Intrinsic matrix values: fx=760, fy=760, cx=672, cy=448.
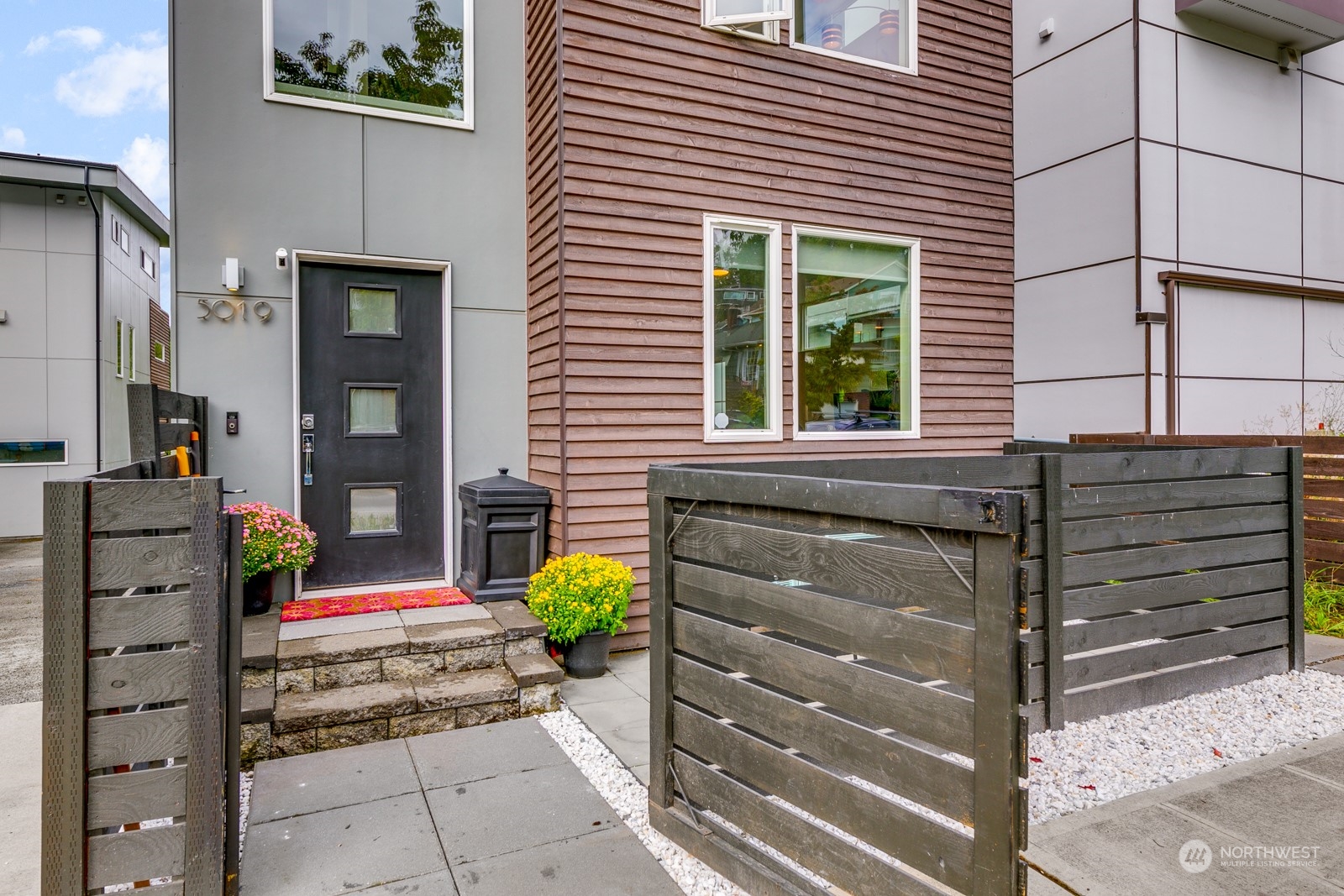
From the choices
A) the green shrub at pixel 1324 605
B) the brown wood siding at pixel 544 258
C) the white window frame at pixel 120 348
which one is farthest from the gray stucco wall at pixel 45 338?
the green shrub at pixel 1324 605

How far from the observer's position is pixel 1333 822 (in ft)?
7.86

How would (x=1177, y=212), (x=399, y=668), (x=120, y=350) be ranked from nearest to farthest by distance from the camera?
(x=399, y=668) → (x=1177, y=212) → (x=120, y=350)

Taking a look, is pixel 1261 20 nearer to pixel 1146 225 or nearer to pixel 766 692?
pixel 1146 225

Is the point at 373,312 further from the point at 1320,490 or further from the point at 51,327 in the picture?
the point at 51,327

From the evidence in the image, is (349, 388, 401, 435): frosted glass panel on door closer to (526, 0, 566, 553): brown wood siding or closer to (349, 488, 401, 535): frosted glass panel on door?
(349, 488, 401, 535): frosted glass panel on door

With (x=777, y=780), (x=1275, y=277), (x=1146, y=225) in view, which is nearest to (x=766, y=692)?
(x=777, y=780)

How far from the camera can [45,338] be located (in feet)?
31.2

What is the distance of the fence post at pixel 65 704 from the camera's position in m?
1.93

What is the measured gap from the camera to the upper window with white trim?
16.0 ft

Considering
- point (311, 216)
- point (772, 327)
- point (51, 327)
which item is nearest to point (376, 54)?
point (311, 216)

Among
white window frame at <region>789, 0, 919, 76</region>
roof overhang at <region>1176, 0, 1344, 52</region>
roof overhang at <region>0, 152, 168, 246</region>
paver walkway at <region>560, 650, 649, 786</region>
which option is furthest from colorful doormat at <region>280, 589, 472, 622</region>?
roof overhang at <region>0, 152, 168, 246</region>

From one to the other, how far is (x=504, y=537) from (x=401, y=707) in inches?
50.1

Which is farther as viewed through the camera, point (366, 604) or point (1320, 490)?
point (1320, 490)

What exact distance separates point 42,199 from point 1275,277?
13304 mm
